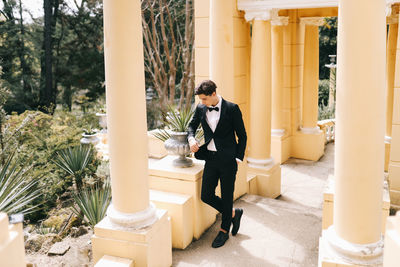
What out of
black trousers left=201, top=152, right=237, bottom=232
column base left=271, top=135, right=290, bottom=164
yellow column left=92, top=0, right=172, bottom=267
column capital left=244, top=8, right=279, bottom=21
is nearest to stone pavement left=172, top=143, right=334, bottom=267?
black trousers left=201, top=152, right=237, bottom=232

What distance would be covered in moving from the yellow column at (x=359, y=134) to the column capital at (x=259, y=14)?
210 inches

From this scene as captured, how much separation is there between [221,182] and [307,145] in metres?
8.13

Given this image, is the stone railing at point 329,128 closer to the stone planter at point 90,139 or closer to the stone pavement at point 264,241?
the stone pavement at point 264,241

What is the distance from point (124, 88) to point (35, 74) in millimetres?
24724

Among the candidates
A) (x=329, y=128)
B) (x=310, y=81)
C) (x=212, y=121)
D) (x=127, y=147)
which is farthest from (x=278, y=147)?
(x=127, y=147)

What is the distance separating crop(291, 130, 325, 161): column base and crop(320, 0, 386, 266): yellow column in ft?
30.3

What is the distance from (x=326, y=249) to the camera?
4363mm

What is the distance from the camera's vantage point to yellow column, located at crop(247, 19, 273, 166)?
9398 mm

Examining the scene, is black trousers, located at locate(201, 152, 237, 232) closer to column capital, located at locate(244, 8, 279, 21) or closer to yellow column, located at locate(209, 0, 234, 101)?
yellow column, located at locate(209, 0, 234, 101)

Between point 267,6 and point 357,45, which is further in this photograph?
point 267,6

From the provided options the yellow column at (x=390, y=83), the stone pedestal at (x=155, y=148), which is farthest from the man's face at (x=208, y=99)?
the yellow column at (x=390, y=83)

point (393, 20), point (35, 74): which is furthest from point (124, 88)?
point (35, 74)

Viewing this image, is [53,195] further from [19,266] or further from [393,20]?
[393,20]

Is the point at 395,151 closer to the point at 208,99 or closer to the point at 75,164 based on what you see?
the point at 208,99
